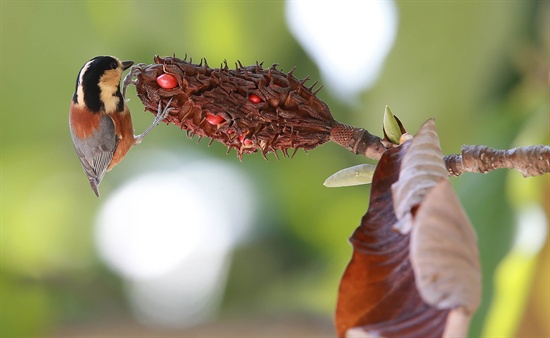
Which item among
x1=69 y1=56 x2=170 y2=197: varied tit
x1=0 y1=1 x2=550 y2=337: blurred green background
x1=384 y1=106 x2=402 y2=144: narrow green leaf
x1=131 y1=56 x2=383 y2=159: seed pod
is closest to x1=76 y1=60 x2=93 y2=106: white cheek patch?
x1=69 y1=56 x2=170 y2=197: varied tit

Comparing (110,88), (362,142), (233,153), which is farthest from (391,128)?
(233,153)

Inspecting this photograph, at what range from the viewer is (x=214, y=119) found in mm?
323

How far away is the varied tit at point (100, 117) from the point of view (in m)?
0.46

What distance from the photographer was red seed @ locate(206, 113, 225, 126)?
1.06ft

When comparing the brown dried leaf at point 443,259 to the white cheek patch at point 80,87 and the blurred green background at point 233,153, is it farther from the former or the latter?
the blurred green background at point 233,153

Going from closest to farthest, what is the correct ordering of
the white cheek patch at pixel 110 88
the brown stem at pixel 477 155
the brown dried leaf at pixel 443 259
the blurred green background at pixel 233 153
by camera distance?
the brown dried leaf at pixel 443 259 < the brown stem at pixel 477 155 < the white cheek patch at pixel 110 88 < the blurred green background at pixel 233 153

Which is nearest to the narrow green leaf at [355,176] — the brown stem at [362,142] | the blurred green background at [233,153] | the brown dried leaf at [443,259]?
the brown stem at [362,142]

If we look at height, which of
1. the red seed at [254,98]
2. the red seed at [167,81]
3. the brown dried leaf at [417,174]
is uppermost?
the red seed at [167,81]

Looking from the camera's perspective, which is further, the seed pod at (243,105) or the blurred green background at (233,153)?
the blurred green background at (233,153)

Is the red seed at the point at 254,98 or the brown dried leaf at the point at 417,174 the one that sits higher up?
the red seed at the point at 254,98

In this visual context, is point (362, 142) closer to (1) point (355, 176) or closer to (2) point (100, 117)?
(1) point (355, 176)

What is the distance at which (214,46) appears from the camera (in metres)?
1.19

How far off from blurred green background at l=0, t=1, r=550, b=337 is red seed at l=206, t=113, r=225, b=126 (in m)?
0.70

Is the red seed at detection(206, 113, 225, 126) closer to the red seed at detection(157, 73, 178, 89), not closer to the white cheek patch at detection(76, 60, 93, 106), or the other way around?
the red seed at detection(157, 73, 178, 89)
